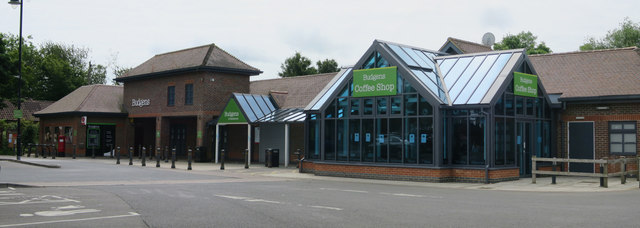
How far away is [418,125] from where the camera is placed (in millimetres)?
20656

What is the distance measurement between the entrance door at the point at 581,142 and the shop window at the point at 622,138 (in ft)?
2.42

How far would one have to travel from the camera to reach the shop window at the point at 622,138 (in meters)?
22.2

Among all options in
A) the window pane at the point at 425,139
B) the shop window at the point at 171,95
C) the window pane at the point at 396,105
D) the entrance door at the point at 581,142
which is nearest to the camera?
the window pane at the point at 425,139

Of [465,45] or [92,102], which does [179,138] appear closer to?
[92,102]

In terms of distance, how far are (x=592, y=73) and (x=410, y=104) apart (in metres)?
8.66

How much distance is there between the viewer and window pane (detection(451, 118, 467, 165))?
2019 centimetres

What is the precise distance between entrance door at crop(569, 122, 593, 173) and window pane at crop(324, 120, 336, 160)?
9.20 meters

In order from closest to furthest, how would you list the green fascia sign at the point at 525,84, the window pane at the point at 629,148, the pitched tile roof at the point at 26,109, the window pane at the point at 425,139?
the window pane at the point at 425,139
the green fascia sign at the point at 525,84
the window pane at the point at 629,148
the pitched tile roof at the point at 26,109

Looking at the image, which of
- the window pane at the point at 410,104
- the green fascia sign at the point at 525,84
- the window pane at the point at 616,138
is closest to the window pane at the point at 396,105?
the window pane at the point at 410,104

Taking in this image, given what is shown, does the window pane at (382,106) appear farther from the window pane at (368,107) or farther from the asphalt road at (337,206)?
the asphalt road at (337,206)

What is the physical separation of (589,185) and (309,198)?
31.8ft

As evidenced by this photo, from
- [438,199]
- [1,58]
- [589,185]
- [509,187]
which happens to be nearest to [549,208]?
[438,199]

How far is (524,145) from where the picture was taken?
21.4 meters

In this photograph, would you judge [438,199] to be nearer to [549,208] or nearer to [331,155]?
[549,208]
